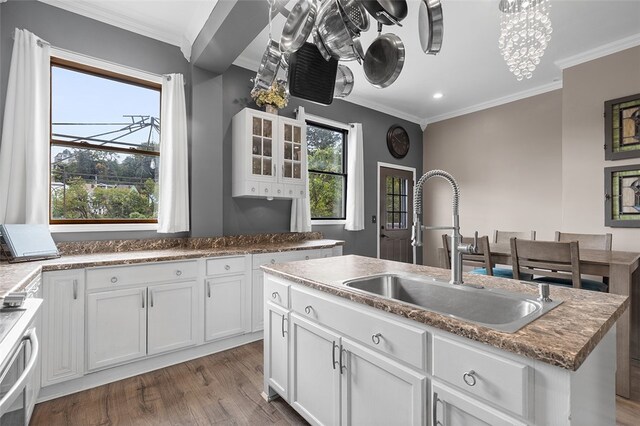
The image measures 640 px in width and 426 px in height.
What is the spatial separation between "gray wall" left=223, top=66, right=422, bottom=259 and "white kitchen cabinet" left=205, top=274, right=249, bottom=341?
0.74m

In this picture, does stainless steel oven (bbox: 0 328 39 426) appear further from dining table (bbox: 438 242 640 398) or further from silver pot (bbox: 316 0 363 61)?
dining table (bbox: 438 242 640 398)

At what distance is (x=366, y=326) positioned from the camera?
1.31 m

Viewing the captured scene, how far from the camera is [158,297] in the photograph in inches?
96.8

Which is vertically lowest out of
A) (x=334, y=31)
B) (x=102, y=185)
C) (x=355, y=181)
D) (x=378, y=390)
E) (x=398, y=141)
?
(x=378, y=390)

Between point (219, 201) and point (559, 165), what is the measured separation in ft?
14.0

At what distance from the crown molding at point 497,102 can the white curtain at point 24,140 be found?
5196mm

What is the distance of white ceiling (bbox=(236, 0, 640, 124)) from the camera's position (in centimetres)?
270

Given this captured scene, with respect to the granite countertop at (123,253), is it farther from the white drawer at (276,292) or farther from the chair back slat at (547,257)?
the chair back slat at (547,257)

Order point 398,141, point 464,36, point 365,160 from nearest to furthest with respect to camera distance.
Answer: point 464,36 → point 365,160 → point 398,141

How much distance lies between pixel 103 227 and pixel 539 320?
312cm

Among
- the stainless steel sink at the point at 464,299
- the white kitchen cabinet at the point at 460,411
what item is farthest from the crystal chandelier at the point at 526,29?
the white kitchen cabinet at the point at 460,411

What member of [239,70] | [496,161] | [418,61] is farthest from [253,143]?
[496,161]

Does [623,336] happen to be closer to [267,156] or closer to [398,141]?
[267,156]

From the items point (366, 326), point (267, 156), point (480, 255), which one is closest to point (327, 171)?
point (267, 156)
